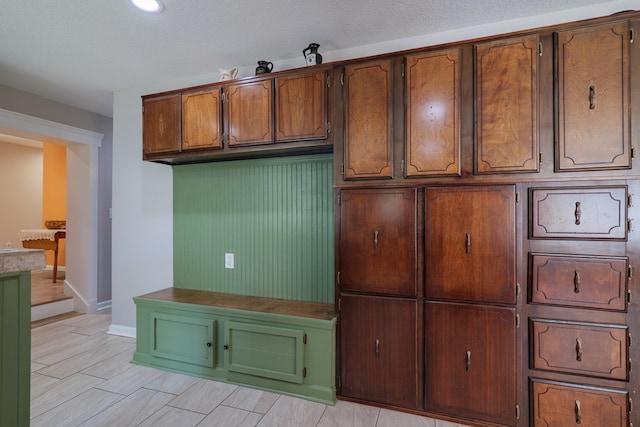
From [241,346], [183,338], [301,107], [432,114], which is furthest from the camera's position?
[183,338]

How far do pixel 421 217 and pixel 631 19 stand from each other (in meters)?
1.37

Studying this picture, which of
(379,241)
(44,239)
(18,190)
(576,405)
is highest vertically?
(18,190)

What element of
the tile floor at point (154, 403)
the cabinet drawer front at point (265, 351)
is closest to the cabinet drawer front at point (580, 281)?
the tile floor at point (154, 403)

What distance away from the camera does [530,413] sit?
174 cm

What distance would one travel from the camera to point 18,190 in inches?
245

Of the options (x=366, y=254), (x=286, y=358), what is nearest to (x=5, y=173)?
(x=286, y=358)

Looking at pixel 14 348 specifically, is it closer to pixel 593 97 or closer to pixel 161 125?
pixel 161 125

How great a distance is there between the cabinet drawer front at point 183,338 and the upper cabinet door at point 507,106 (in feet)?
7.03

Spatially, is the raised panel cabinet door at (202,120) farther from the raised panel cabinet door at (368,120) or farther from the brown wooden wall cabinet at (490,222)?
the raised panel cabinet door at (368,120)

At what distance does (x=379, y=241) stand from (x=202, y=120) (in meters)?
1.62

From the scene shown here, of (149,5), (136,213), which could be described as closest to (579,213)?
(149,5)

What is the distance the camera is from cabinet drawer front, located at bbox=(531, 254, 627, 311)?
161cm

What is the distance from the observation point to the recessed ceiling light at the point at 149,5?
190 centimetres

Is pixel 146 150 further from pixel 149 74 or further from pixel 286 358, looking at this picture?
pixel 286 358
